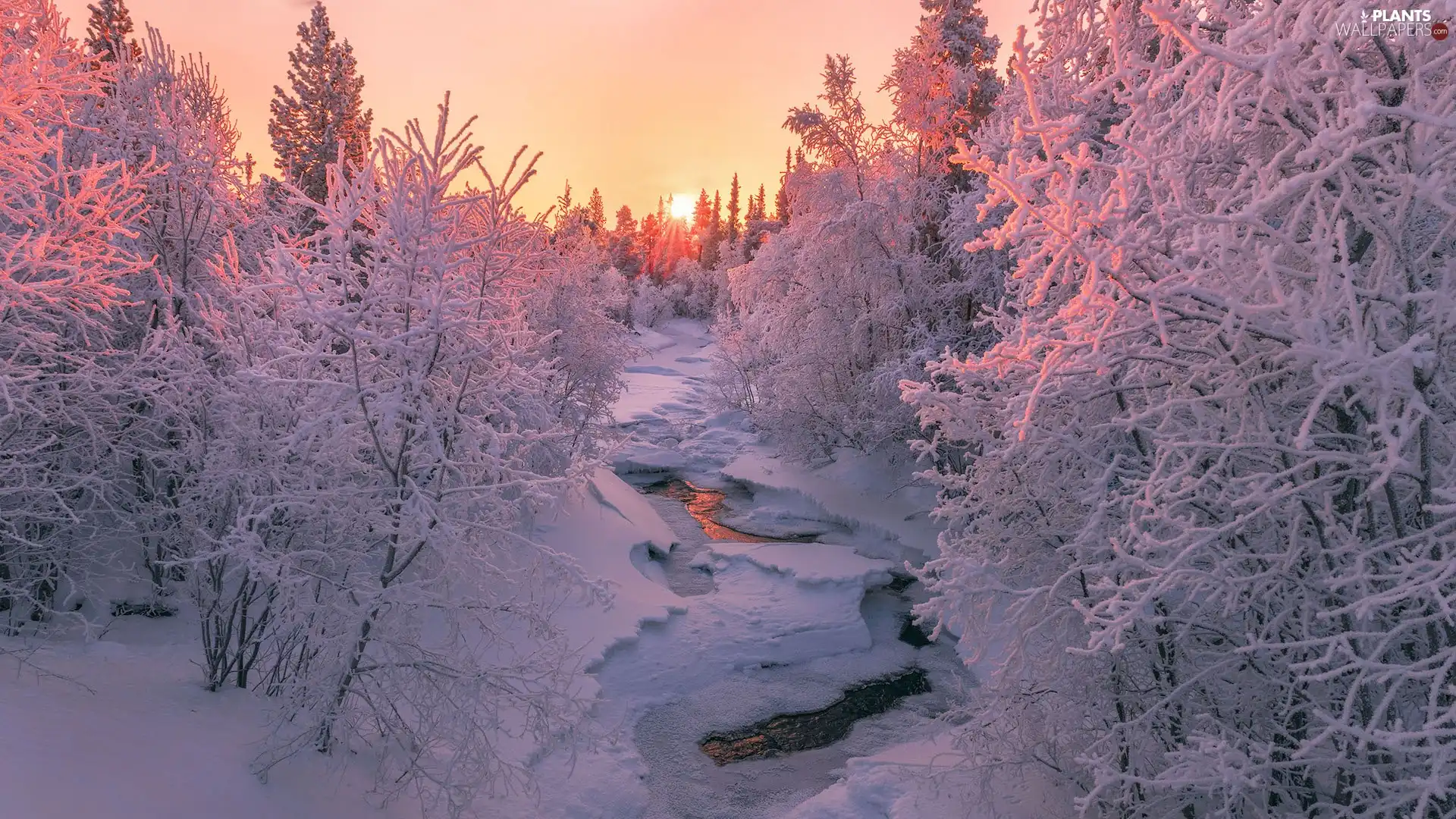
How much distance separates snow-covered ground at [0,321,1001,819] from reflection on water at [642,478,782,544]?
396 millimetres

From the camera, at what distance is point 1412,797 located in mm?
3361

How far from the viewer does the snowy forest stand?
12.1 feet

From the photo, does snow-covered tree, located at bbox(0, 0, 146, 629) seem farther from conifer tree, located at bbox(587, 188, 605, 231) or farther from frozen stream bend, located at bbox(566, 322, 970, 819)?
conifer tree, located at bbox(587, 188, 605, 231)

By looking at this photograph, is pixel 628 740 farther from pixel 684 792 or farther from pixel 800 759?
pixel 800 759

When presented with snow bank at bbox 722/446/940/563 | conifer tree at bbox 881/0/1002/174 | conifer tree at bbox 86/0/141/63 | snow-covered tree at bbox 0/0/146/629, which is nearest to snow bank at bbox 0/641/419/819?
snow-covered tree at bbox 0/0/146/629

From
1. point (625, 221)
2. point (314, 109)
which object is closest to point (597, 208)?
point (625, 221)

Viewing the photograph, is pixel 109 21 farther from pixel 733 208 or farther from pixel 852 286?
pixel 733 208

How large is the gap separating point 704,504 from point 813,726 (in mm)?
9641

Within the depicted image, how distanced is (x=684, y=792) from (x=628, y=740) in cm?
109

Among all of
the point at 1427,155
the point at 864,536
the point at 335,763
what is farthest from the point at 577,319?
the point at 1427,155

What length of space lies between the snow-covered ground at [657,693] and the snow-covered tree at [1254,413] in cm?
279

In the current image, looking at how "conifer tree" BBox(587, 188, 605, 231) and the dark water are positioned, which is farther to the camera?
"conifer tree" BBox(587, 188, 605, 231)

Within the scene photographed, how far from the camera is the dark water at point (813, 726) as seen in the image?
8664 mm

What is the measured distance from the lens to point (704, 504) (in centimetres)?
1858
